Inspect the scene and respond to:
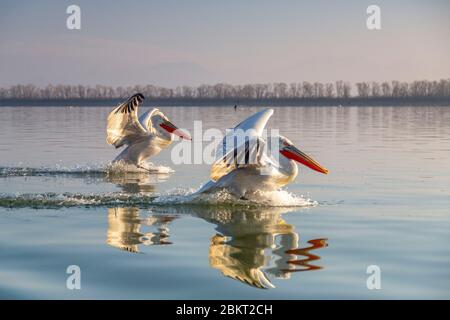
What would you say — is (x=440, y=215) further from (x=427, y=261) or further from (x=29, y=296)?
(x=29, y=296)

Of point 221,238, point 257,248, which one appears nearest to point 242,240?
point 221,238

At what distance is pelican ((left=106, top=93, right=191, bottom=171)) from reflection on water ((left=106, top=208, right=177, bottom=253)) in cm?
600

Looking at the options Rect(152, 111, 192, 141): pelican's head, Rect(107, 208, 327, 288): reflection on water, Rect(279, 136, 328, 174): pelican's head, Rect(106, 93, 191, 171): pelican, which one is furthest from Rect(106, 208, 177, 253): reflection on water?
Rect(152, 111, 192, 141): pelican's head

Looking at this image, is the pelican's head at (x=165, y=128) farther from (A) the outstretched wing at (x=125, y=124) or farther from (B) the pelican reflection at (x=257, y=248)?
(B) the pelican reflection at (x=257, y=248)

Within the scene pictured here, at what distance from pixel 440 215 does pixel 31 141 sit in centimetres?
1922

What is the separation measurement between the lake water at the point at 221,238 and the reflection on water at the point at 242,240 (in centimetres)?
1

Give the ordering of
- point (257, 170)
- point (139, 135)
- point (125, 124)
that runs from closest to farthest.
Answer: point (257, 170), point (125, 124), point (139, 135)

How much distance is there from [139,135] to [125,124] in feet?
1.62

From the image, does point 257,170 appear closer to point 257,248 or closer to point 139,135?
point 257,248

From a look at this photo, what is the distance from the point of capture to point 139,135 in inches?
675

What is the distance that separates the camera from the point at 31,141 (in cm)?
2648

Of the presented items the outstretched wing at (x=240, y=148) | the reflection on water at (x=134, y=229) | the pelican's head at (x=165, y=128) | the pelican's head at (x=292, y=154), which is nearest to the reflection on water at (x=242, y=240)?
the reflection on water at (x=134, y=229)

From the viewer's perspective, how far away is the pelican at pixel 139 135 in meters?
16.8
